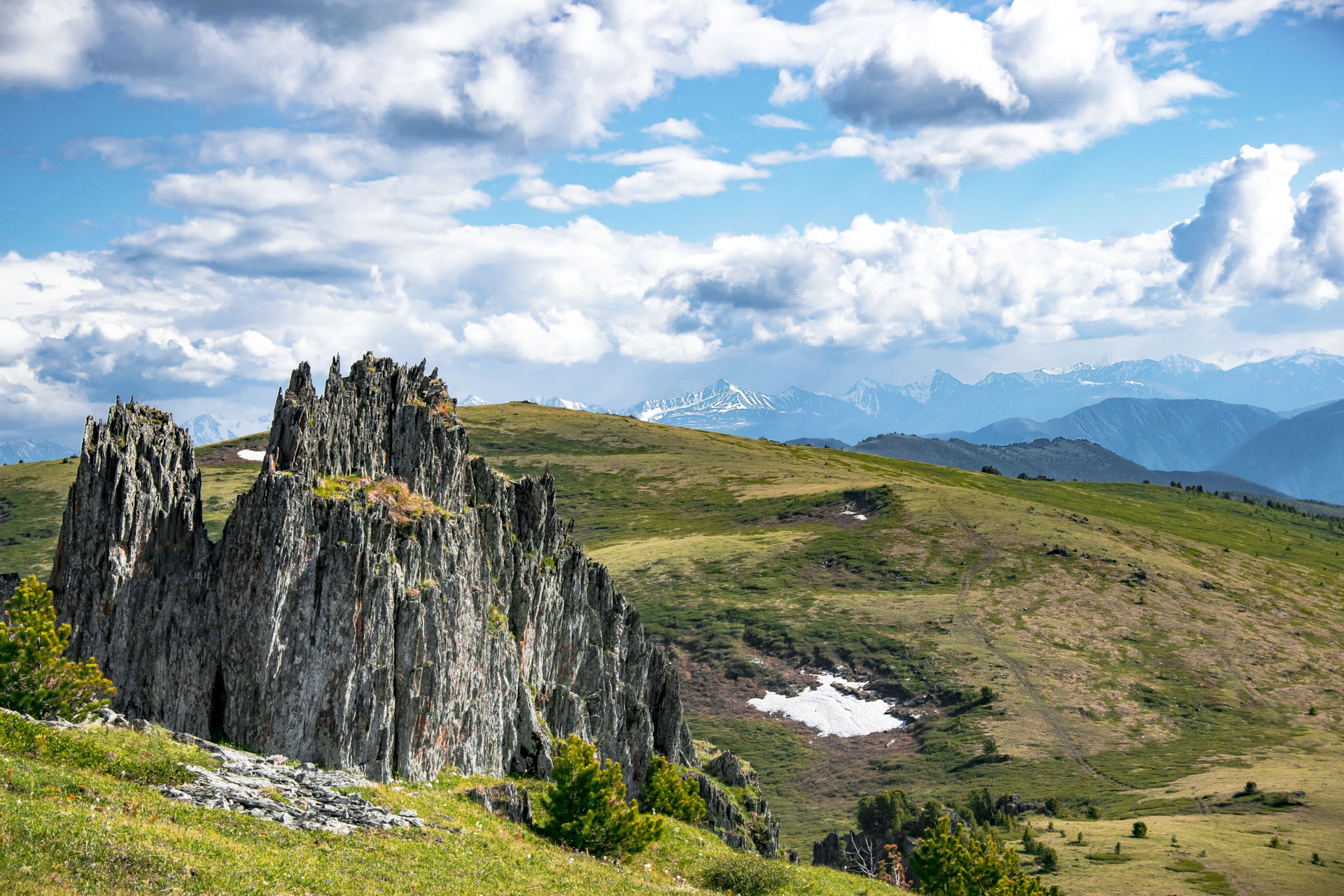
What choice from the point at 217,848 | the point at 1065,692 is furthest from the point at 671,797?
the point at 1065,692

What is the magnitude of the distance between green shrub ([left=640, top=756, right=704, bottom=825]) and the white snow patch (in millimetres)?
80404

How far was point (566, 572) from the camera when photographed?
67875mm

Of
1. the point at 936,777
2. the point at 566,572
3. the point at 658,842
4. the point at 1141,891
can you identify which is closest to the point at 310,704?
the point at 658,842

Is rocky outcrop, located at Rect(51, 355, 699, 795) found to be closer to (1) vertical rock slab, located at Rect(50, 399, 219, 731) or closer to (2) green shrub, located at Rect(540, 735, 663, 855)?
(1) vertical rock slab, located at Rect(50, 399, 219, 731)

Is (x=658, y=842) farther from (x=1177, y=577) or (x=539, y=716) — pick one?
(x=1177, y=577)

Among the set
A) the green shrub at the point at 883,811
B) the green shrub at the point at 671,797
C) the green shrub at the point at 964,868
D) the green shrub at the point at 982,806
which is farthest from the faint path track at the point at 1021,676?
the green shrub at the point at 671,797

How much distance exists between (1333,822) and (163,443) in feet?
387

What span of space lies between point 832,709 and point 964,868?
80448 mm

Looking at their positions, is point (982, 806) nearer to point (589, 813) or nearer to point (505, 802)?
point (589, 813)

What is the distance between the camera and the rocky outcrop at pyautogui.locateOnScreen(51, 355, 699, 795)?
135 ft

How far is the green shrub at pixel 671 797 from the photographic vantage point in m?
63.5

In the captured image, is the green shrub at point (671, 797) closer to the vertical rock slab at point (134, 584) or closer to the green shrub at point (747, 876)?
the green shrub at point (747, 876)

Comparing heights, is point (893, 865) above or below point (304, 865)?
below

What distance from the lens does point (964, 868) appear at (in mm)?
67750
